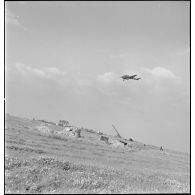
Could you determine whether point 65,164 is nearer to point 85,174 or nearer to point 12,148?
point 85,174

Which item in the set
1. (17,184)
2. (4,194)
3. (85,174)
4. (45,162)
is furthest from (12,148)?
(4,194)

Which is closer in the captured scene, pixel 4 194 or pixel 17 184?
pixel 4 194
